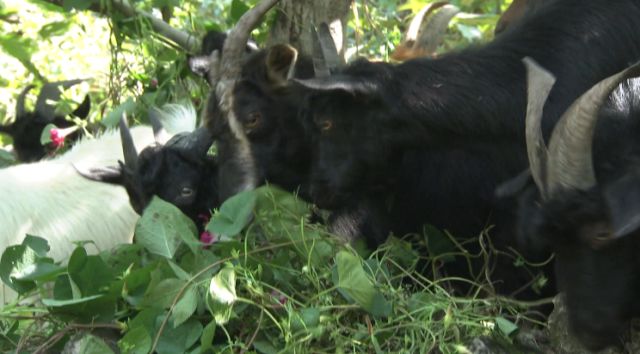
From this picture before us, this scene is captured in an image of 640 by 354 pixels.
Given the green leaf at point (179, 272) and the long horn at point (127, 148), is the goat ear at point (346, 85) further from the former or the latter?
the long horn at point (127, 148)

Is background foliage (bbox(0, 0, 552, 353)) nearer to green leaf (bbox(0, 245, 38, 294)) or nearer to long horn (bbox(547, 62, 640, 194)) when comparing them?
green leaf (bbox(0, 245, 38, 294))

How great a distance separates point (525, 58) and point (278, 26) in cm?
174

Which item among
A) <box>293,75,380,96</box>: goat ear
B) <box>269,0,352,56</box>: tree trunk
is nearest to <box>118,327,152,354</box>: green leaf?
Answer: <box>293,75,380,96</box>: goat ear

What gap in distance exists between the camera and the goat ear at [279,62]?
456 centimetres

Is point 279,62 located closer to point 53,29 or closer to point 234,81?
point 234,81

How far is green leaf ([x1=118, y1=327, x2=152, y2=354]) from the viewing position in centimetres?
343

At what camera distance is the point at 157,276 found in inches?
144

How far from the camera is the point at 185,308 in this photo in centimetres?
349

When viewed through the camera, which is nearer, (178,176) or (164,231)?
(164,231)

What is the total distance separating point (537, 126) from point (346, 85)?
0.75 metres

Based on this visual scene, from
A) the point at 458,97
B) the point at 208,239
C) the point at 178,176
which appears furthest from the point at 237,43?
the point at 458,97

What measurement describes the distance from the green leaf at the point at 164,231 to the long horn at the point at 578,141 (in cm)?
122

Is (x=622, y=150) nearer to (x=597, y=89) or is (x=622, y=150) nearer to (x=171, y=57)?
(x=597, y=89)

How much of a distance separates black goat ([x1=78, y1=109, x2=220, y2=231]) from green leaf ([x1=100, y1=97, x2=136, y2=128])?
79 centimetres
